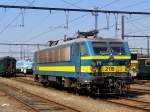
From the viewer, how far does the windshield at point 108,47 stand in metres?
22.3

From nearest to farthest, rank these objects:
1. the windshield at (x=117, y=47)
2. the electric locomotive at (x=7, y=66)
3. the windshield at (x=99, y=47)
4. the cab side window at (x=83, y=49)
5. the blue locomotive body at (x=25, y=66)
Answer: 1. the windshield at (x=99, y=47)
2. the cab side window at (x=83, y=49)
3. the windshield at (x=117, y=47)
4. the electric locomotive at (x=7, y=66)
5. the blue locomotive body at (x=25, y=66)

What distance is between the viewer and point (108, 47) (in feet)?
73.9

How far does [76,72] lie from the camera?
23.5 meters

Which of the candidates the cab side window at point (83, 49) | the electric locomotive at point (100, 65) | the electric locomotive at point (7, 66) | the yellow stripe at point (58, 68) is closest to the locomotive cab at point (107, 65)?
the electric locomotive at point (100, 65)

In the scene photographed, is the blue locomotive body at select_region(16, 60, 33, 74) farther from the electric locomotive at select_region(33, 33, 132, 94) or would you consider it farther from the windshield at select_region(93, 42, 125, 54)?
the windshield at select_region(93, 42, 125, 54)

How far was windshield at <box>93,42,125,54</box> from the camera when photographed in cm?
2227

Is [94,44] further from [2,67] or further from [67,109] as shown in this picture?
[2,67]

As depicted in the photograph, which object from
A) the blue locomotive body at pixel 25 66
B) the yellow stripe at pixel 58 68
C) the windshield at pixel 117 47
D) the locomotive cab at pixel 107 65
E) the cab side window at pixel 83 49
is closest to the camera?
the locomotive cab at pixel 107 65

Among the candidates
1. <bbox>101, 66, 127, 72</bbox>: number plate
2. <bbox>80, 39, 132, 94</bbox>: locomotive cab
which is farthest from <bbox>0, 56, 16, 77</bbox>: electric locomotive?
<bbox>101, 66, 127, 72</bbox>: number plate

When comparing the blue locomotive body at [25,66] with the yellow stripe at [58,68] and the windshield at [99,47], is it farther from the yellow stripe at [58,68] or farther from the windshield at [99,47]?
the windshield at [99,47]

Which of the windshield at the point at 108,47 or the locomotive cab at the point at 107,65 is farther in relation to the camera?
the windshield at the point at 108,47

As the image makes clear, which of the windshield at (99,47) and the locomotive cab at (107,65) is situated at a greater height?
the windshield at (99,47)

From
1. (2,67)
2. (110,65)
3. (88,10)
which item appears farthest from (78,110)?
(2,67)

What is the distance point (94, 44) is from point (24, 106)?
204 inches
